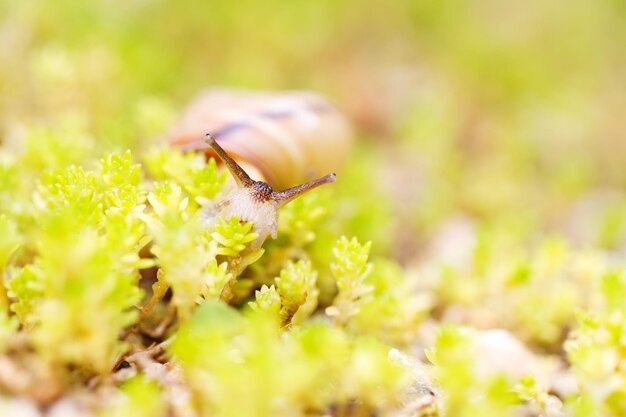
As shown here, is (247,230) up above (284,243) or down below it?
below

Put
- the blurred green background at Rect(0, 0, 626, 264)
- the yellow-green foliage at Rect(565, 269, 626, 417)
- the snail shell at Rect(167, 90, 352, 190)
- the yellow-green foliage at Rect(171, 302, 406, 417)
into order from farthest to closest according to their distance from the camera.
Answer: the blurred green background at Rect(0, 0, 626, 264), the snail shell at Rect(167, 90, 352, 190), the yellow-green foliage at Rect(565, 269, 626, 417), the yellow-green foliage at Rect(171, 302, 406, 417)

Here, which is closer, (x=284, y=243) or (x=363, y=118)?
(x=284, y=243)

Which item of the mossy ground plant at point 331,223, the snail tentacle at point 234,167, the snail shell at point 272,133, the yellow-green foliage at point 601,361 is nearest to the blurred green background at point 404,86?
the mossy ground plant at point 331,223

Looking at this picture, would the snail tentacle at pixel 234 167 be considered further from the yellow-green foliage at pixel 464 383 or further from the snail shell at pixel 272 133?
the yellow-green foliage at pixel 464 383

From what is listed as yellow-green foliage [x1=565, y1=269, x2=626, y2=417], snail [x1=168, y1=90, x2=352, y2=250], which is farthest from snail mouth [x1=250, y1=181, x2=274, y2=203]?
yellow-green foliage [x1=565, y1=269, x2=626, y2=417]

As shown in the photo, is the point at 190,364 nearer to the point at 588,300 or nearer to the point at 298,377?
the point at 298,377

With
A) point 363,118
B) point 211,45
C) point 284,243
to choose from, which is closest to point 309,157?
point 284,243

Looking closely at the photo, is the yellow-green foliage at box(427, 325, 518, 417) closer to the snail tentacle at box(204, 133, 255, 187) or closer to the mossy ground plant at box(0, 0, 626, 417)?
the mossy ground plant at box(0, 0, 626, 417)

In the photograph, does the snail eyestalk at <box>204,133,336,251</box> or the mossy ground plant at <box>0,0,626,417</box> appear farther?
the snail eyestalk at <box>204,133,336,251</box>
